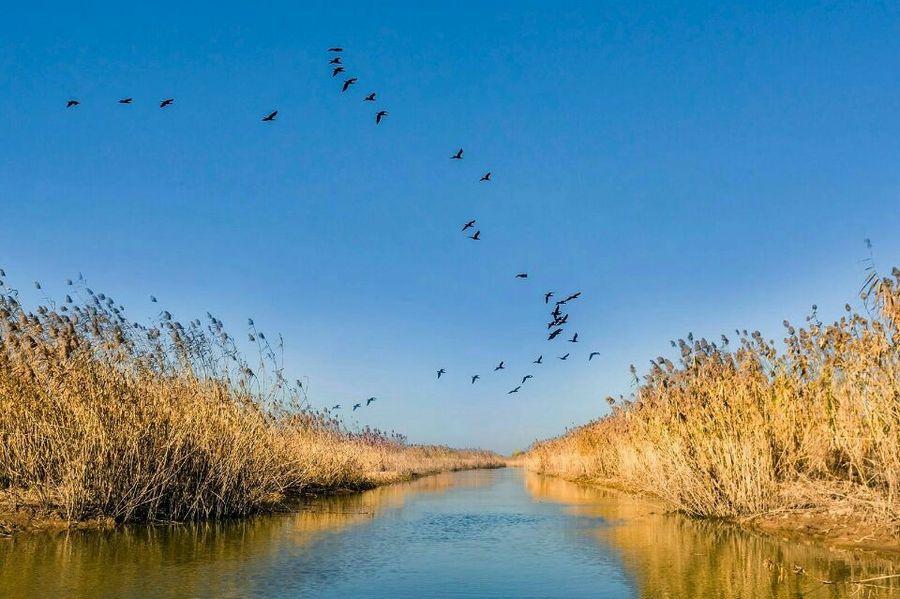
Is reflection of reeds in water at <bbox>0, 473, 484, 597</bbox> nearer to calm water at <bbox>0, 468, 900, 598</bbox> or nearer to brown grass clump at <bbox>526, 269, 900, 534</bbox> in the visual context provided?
calm water at <bbox>0, 468, 900, 598</bbox>

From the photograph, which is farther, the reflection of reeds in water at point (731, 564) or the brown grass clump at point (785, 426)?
the brown grass clump at point (785, 426)

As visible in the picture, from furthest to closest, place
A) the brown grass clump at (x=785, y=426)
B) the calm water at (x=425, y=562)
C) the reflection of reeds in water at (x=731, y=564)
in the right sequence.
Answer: the brown grass clump at (x=785, y=426)
the calm water at (x=425, y=562)
the reflection of reeds in water at (x=731, y=564)

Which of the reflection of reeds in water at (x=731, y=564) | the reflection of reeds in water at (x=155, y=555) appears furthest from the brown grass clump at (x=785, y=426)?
the reflection of reeds in water at (x=155, y=555)

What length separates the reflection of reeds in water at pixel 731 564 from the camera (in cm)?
653

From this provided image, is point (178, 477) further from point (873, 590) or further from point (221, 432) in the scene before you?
point (873, 590)

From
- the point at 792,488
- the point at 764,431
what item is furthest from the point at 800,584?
the point at 764,431

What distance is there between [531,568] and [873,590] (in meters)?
3.34

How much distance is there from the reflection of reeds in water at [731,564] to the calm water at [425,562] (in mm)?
19

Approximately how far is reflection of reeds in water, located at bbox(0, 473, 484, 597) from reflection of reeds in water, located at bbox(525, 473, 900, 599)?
4.00m

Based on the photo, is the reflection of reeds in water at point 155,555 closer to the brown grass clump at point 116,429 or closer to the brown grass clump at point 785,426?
the brown grass clump at point 116,429

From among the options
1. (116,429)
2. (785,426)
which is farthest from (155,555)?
(785,426)

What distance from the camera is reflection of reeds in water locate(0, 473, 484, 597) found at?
670cm

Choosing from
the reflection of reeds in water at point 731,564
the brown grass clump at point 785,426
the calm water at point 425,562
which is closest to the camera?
the reflection of reeds in water at point 731,564

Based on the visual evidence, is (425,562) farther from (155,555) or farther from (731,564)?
(731,564)
